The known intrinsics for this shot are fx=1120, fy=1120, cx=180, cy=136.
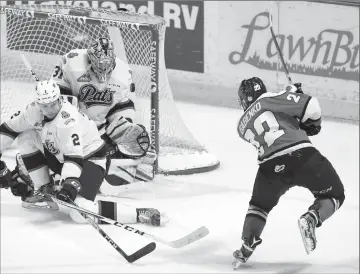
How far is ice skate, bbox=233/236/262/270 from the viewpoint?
498 cm

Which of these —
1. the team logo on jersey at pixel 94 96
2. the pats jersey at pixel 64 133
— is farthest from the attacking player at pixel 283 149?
the team logo on jersey at pixel 94 96

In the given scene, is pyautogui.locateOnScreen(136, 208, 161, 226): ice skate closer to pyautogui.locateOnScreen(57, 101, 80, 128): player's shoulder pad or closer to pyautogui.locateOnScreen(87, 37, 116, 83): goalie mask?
pyautogui.locateOnScreen(57, 101, 80, 128): player's shoulder pad

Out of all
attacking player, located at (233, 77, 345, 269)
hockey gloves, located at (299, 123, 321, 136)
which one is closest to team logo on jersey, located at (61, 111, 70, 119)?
attacking player, located at (233, 77, 345, 269)

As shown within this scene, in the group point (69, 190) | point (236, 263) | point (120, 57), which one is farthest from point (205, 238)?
point (120, 57)

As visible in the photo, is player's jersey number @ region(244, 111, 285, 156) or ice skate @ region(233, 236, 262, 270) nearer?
player's jersey number @ region(244, 111, 285, 156)

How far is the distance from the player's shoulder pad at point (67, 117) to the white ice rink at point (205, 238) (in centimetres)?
58

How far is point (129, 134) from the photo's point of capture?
236 inches

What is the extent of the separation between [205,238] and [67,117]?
0.90 meters

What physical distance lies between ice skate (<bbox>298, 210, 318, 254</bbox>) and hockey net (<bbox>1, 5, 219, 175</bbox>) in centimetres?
172

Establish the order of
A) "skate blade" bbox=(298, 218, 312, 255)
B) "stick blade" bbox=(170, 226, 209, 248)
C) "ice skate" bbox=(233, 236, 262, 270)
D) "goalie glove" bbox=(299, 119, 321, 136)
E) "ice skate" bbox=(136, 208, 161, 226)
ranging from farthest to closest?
"ice skate" bbox=(136, 208, 161, 226) → "stick blade" bbox=(170, 226, 209, 248) → "ice skate" bbox=(233, 236, 262, 270) → "goalie glove" bbox=(299, 119, 321, 136) → "skate blade" bbox=(298, 218, 312, 255)

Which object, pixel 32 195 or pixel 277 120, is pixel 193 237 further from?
pixel 32 195

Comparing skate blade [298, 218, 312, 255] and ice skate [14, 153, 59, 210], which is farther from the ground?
skate blade [298, 218, 312, 255]

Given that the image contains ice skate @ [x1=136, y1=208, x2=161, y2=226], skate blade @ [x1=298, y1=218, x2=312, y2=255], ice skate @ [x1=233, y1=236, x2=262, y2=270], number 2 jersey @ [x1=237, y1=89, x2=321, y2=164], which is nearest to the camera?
skate blade @ [x1=298, y1=218, x2=312, y2=255]

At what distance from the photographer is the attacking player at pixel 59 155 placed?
534cm
